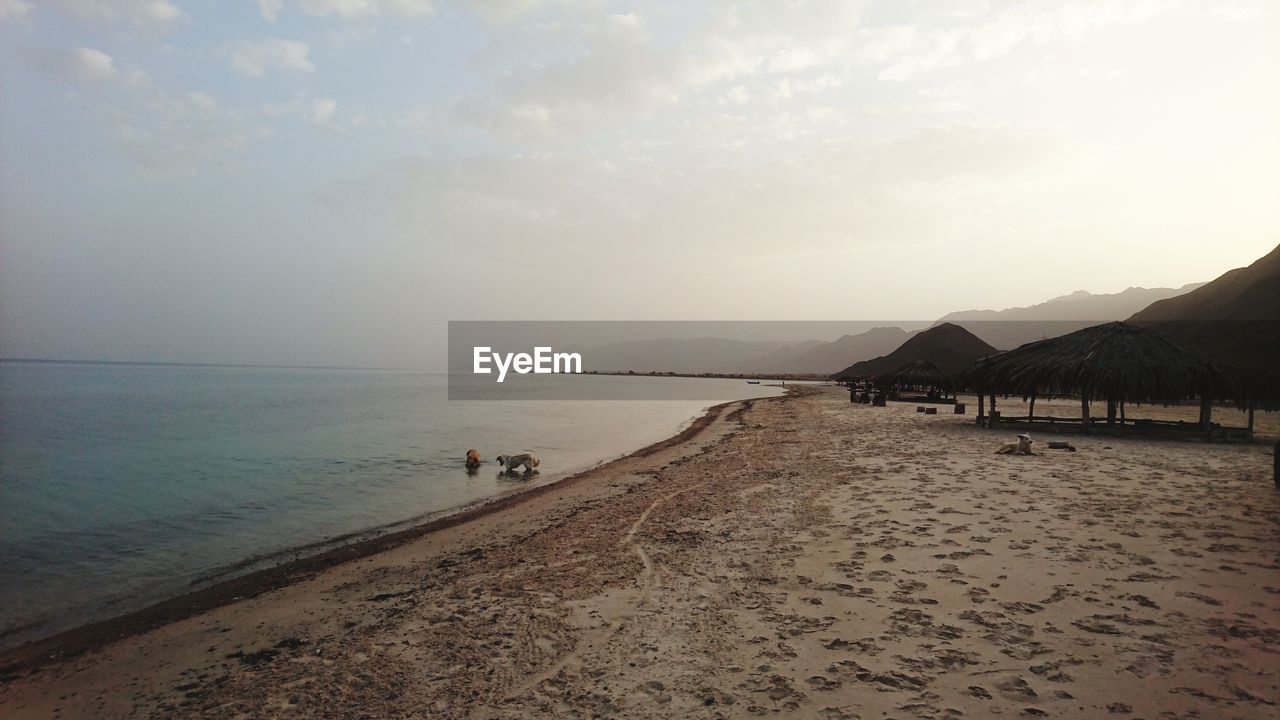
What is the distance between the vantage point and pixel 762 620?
4.91 m

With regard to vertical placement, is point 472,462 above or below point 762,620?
below

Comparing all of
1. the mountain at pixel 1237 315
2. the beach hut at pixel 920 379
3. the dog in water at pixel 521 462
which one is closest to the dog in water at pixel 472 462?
the dog in water at pixel 521 462

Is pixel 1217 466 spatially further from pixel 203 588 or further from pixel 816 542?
pixel 203 588

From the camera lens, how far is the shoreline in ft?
18.8

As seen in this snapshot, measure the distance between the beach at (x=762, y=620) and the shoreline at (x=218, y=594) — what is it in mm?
57

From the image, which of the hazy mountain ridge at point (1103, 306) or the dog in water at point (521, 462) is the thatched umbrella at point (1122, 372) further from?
the hazy mountain ridge at point (1103, 306)

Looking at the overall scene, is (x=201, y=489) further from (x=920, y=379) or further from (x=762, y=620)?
(x=920, y=379)

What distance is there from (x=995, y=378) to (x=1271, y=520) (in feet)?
40.9

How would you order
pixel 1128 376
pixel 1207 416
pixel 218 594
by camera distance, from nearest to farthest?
pixel 218 594, pixel 1207 416, pixel 1128 376

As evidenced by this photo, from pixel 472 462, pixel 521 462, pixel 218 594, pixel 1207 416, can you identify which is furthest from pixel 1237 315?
pixel 218 594

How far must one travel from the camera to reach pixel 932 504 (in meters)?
8.41

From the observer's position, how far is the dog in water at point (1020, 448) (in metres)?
12.6

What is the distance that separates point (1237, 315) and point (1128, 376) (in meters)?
37.1

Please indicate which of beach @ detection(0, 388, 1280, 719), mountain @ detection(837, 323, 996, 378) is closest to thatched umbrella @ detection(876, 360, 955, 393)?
mountain @ detection(837, 323, 996, 378)
